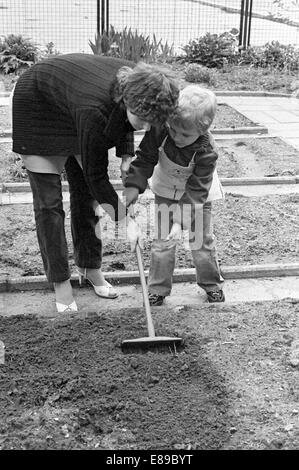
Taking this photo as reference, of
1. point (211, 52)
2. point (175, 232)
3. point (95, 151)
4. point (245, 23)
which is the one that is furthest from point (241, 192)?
point (245, 23)

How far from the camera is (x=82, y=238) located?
15.0 ft

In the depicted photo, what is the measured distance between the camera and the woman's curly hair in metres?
3.36

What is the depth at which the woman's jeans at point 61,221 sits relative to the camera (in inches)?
163

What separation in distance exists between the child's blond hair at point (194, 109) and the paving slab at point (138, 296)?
129 centimetres

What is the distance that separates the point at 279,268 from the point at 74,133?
6.24 ft

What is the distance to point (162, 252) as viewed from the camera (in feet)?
14.6

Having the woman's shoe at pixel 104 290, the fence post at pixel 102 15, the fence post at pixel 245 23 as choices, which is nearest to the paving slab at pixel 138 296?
the woman's shoe at pixel 104 290

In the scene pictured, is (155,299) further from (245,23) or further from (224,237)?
(245,23)

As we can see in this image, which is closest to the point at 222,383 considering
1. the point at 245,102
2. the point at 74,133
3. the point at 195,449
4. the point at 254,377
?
the point at 254,377

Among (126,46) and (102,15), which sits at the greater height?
(102,15)

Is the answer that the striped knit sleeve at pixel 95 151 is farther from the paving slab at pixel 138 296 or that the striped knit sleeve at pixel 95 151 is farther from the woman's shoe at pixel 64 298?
the paving slab at pixel 138 296

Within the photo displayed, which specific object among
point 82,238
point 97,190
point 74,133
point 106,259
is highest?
point 74,133

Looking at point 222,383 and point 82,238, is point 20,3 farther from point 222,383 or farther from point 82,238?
point 222,383

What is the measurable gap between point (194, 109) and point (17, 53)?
825 cm
